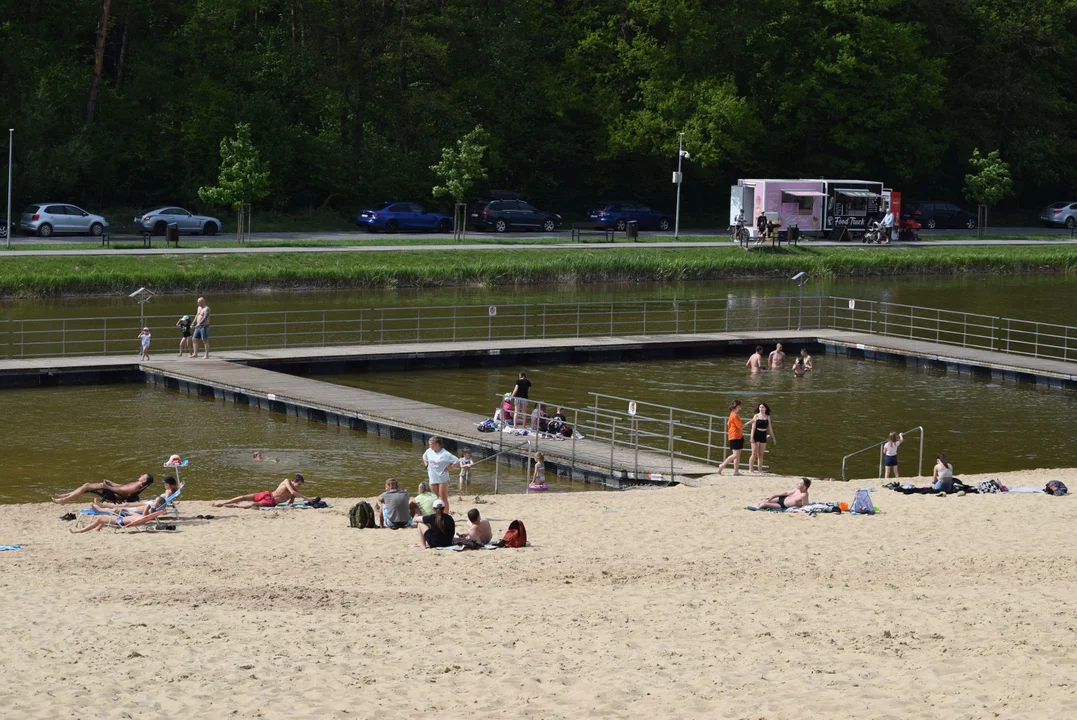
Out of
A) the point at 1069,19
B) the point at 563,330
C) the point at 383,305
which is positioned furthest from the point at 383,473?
the point at 1069,19

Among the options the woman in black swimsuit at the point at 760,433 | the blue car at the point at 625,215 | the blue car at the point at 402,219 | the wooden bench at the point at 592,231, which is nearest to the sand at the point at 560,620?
the woman in black swimsuit at the point at 760,433

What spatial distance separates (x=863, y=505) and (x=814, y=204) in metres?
51.9

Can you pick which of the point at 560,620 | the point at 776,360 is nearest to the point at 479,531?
the point at 560,620

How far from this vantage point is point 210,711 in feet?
46.5

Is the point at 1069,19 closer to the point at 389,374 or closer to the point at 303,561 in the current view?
the point at 389,374

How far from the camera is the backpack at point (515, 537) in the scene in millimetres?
20875

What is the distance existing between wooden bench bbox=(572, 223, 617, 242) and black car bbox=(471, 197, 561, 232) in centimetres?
137

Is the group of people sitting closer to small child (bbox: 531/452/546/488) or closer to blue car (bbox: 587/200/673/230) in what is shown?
small child (bbox: 531/452/546/488)

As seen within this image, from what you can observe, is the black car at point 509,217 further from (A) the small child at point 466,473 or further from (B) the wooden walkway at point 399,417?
(A) the small child at point 466,473

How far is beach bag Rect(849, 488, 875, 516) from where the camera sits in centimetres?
2311

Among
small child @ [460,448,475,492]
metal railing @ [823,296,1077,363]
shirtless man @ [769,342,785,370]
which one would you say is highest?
metal railing @ [823,296,1077,363]

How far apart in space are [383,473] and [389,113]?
1965 inches

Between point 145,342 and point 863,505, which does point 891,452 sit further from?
point 145,342

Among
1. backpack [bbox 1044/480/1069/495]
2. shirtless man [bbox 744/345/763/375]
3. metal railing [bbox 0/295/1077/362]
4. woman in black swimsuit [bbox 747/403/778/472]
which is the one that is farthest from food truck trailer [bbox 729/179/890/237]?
backpack [bbox 1044/480/1069/495]
